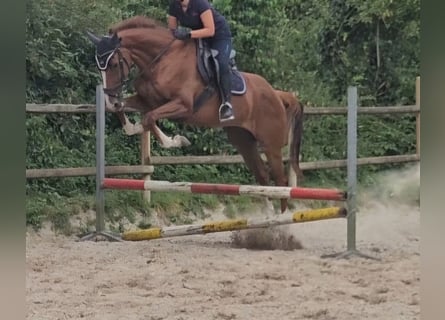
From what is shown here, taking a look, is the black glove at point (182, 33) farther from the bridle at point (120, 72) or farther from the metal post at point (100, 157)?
the metal post at point (100, 157)

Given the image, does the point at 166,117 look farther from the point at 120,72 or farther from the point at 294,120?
the point at 294,120

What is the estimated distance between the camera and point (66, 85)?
2.87 meters

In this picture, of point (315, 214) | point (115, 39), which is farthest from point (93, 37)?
point (315, 214)

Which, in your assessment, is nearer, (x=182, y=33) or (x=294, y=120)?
(x=182, y=33)

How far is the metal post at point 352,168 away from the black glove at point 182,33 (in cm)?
67

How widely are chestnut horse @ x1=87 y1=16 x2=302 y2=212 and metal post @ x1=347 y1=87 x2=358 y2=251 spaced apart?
199 mm

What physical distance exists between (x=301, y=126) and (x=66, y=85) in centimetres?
90

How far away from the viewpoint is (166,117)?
295 cm

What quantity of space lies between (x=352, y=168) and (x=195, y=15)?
84cm

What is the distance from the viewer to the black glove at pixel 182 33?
2.91 m

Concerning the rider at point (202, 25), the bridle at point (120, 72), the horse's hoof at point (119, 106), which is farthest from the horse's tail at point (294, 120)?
the horse's hoof at point (119, 106)
